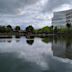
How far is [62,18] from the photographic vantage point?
91.9 m

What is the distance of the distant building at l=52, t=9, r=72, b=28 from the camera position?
284 feet

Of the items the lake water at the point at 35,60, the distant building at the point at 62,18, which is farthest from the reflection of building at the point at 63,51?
the distant building at the point at 62,18

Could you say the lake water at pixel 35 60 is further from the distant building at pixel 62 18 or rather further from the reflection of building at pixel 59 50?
the distant building at pixel 62 18

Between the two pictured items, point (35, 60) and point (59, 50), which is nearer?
point (35, 60)

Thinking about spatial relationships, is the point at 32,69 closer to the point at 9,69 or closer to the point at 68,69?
the point at 9,69

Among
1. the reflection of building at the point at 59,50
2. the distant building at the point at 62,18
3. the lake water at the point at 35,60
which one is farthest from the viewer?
the distant building at the point at 62,18

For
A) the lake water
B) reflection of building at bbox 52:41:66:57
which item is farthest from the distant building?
the lake water

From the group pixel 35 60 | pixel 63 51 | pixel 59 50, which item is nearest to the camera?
pixel 35 60

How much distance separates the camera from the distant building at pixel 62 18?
8656 cm

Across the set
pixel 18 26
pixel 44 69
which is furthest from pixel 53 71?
pixel 18 26

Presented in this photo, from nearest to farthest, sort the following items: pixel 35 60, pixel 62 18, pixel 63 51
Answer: pixel 35 60, pixel 63 51, pixel 62 18

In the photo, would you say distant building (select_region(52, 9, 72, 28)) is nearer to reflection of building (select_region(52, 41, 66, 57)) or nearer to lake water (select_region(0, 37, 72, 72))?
reflection of building (select_region(52, 41, 66, 57))

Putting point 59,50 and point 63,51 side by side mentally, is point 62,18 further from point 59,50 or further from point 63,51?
point 63,51

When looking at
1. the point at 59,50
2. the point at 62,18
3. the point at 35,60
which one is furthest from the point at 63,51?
the point at 62,18
